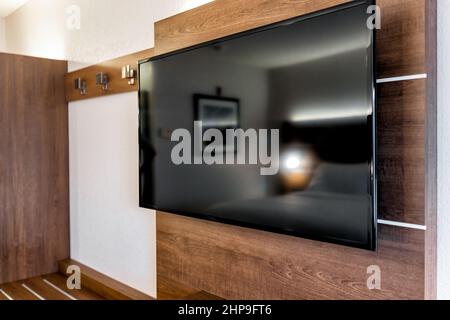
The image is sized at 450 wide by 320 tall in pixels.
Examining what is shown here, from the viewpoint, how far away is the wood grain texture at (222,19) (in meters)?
1.49

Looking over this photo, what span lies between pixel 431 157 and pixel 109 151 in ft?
6.90

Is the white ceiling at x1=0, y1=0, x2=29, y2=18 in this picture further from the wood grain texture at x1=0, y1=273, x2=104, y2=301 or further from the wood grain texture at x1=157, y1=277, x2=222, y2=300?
the wood grain texture at x1=157, y1=277, x2=222, y2=300

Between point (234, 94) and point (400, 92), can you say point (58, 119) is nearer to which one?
point (234, 94)

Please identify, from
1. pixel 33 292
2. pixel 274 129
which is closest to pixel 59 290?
pixel 33 292

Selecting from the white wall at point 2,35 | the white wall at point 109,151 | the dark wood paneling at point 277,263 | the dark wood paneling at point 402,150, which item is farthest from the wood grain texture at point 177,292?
the white wall at point 2,35

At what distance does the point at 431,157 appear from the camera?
119 cm

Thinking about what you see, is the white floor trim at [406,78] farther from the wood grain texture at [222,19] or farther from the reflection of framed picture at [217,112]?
the reflection of framed picture at [217,112]

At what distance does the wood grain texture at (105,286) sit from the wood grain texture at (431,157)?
1656mm

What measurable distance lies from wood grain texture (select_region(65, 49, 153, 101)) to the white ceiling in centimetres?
142

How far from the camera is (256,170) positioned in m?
1.54

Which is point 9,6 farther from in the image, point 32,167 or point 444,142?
point 444,142

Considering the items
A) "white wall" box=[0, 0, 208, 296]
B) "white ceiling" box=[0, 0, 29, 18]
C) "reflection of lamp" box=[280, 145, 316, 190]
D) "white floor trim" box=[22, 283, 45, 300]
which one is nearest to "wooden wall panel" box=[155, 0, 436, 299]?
"reflection of lamp" box=[280, 145, 316, 190]

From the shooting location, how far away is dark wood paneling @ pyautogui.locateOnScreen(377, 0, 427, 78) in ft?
3.84
